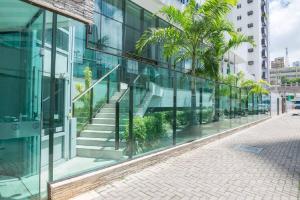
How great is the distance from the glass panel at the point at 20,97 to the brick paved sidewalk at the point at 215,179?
1122mm

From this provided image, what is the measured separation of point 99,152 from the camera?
7.00m

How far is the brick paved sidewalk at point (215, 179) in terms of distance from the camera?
5.11 m

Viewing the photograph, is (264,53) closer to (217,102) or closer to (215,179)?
(217,102)

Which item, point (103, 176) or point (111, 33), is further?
Answer: point (111, 33)

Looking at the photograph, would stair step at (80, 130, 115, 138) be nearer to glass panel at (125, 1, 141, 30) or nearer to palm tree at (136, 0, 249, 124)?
palm tree at (136, 0, 249, 124)

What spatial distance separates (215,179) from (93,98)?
4.41 metres

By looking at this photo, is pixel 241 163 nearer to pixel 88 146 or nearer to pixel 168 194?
pixel 168 194

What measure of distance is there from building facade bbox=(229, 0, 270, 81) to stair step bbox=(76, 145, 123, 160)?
55.0 m

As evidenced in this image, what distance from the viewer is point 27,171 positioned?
15.5ft

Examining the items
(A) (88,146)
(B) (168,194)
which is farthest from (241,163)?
(A) (88,146)

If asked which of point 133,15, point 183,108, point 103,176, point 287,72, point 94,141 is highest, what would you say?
point 287,72

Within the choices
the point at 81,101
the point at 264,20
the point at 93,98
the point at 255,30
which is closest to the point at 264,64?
the point at 255,30

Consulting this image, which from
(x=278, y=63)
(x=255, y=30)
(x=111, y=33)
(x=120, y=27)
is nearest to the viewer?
(x=111, y=33)

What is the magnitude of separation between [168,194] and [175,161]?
9.06 ft
